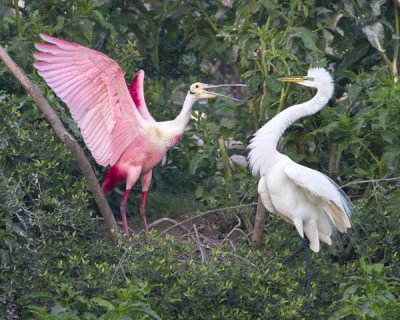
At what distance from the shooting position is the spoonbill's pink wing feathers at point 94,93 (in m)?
7.69

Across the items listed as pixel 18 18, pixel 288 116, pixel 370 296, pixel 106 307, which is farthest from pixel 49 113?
pixel 370 296

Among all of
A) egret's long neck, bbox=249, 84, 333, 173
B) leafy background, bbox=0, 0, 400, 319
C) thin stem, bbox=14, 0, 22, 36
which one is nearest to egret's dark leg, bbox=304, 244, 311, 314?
leafy background, bbox=0, 0, 400, 319

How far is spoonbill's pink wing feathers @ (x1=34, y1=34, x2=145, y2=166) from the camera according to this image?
25.2 feet

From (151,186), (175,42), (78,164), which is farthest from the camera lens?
(175,42)

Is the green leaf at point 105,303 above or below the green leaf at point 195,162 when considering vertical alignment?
above

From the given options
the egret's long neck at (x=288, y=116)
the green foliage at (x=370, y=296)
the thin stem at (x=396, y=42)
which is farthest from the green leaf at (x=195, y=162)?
the thin stem at (x=396, y=42)

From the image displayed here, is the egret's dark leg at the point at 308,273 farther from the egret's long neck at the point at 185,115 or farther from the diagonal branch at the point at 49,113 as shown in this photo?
the diagonal branch at the point at 49,113

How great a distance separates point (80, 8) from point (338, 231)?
228cm

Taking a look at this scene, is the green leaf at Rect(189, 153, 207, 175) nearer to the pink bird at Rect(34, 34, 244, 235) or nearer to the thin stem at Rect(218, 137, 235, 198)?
the thin stem at Rect(218, 137, 235, 198)

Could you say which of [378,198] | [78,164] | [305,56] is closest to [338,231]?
[378,198]

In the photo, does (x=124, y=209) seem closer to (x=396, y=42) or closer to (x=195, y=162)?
(x=195, y=162)

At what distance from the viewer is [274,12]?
8.34 metres

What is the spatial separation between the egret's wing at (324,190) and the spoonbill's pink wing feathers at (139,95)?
118 cm

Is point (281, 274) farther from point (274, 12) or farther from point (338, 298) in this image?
point (274, 12)
